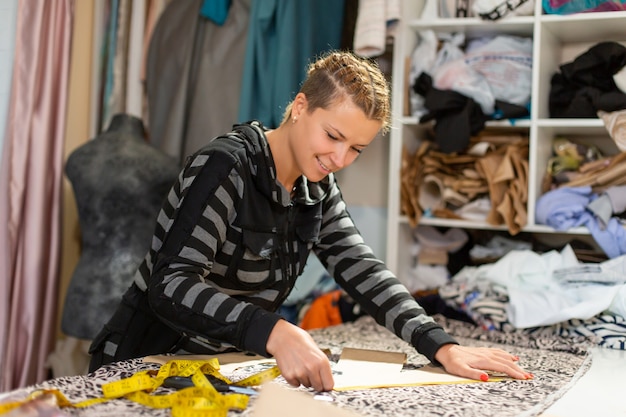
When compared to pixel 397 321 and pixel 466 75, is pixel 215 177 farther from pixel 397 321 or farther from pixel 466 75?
pixel 466 75

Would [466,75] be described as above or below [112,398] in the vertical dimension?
above

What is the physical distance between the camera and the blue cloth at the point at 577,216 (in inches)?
87.4

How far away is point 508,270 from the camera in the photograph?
87.9 inches

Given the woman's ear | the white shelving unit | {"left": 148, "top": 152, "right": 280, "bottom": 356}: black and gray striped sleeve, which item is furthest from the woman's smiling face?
the white shelving unit

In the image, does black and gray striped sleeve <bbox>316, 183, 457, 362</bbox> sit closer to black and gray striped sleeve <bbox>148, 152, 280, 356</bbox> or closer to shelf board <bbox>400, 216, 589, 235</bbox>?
Result: black and gray striped sleeve <bbox>148, 152, 280, 356</bbox>

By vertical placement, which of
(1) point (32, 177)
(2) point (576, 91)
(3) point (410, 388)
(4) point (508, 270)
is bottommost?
(3) point (410, 388)

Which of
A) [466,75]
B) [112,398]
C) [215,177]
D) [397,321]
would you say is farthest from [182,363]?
[466,75]

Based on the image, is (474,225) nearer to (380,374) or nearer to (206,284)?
(380,374)

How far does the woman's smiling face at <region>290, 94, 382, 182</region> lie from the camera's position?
4.72 ft

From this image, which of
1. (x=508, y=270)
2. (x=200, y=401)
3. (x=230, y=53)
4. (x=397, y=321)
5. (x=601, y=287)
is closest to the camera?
(x=200, y=401)

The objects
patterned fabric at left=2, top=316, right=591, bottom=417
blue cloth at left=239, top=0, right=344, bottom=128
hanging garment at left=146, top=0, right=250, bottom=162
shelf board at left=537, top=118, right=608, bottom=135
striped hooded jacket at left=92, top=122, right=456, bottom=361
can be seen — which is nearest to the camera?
patterned fabric at left=2, top=316, right=591, bottom=417

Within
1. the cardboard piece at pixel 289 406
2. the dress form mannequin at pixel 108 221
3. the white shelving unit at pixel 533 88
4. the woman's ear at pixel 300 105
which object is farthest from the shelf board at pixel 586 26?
the cardboard piece at pixel 289 406

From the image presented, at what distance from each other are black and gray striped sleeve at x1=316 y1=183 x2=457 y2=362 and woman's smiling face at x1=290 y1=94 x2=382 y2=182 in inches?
→ 9.3

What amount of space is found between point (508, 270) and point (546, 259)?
0.40 ft
